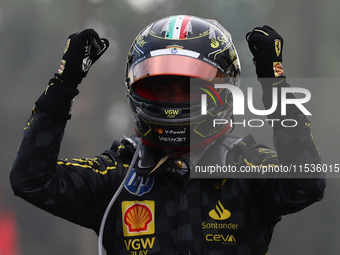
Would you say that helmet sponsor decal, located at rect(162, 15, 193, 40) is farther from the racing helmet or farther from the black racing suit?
the black racing suit

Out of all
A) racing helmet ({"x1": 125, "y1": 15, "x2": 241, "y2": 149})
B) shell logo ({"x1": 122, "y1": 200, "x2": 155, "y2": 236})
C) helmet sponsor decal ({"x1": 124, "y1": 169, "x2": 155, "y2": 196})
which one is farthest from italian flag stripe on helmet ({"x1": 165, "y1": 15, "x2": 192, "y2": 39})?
shell logo ({"x1": 122, "y1": 200, "x2": 155, "y2": 236})

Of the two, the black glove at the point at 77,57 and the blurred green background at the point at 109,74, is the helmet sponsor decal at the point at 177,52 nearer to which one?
the black glove at the point at 77,57

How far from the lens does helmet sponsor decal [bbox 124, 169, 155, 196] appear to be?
2.02 metres

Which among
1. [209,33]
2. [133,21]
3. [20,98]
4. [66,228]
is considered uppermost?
[133,21]

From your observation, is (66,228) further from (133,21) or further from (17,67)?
(133,21)

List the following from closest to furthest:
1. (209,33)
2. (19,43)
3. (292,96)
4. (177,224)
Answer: (292,96)
(177,224)
(209,33)
(19,43)

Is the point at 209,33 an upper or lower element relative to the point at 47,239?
upper

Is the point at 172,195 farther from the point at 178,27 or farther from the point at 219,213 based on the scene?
the point at 178,27

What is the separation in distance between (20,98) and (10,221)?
147 cm

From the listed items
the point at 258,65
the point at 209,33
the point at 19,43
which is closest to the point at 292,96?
the point at 258,65

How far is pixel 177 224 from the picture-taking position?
1.95 metres

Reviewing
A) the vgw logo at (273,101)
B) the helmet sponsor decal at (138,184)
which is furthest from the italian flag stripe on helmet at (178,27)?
the helmet sponsor decal at (138,184)

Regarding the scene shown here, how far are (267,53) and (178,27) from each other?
550 millimetres

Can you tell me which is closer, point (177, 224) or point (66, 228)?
point (177, 224)
